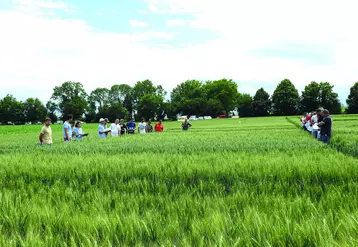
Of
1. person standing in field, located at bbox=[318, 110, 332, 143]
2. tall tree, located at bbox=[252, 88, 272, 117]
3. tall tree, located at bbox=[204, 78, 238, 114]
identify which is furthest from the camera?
tall tree, located at bbox=[204, 78, 238, 114]

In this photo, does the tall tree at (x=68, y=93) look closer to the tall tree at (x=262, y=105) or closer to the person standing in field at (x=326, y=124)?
the tall tree at (x=262, y=105)

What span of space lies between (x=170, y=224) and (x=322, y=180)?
3.20 meters

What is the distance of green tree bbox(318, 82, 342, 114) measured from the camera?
102 meters

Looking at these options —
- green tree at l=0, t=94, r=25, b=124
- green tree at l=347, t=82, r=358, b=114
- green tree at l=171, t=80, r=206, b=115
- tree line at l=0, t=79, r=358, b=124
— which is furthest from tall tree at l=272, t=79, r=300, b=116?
green tree at l=0, t=94, r=25, b=124

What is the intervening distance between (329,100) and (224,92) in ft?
124

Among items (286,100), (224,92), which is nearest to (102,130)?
(286,100)

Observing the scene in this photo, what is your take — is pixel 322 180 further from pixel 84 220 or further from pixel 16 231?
pixel 16 231

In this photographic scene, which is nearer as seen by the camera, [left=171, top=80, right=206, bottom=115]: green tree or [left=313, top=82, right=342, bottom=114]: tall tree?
[left=313, top=82, right=342, bottom=114]: tall tree

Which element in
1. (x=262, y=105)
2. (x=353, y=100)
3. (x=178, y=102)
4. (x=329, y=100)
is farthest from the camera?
(x=178, y=102)

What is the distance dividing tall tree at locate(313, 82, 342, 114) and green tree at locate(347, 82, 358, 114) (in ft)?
11.9

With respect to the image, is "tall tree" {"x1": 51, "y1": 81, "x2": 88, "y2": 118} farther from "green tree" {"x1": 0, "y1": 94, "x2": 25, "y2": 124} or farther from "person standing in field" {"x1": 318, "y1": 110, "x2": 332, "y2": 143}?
"person standing in field" {"x1": 318, "y1": 110, "x2": 332, "y2": 143}

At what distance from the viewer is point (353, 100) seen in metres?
94.9

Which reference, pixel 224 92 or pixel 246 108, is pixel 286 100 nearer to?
pixel 246 108

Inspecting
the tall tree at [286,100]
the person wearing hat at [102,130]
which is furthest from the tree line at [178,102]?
the person wearing hat at [102,130]
